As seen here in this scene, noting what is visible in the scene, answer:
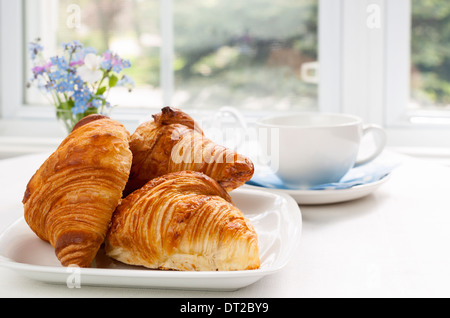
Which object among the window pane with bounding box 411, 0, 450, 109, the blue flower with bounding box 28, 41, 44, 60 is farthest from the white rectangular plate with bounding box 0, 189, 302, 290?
the window pane with bounding box 411, 0, 450, 109

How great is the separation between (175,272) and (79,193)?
0.13 meters

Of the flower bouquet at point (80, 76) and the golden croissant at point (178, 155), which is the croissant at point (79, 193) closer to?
the golden croissant at point (178, 155)

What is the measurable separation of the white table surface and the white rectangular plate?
14mm

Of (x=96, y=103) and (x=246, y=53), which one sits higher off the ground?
(x=246, y=53)

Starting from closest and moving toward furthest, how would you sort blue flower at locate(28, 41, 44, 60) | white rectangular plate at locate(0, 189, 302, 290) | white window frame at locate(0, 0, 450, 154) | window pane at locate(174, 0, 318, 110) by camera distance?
1. white rectangular plate at locate(0, 189, 302, 290)
2. blue flower at locate(28, 41, 44, 60)
3. white window frame at locate(0, 0, 450, 154)
4. window pane at locate(174, 0, 318, 110)

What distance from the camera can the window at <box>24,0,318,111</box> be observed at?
5.71 feet

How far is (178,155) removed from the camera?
2.08 feet

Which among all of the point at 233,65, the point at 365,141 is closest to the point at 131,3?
the point at 233,65

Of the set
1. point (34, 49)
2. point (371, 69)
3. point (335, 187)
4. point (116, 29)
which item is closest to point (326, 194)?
point (335, 187)

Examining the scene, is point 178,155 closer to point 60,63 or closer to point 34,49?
point 60,63

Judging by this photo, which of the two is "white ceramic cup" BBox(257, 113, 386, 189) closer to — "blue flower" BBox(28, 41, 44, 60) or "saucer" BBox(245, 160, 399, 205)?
"saucer" BBox(245, 160, 399, 205)

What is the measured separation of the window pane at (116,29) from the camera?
1812 millimetres

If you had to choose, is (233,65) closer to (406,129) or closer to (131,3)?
(131,3)
